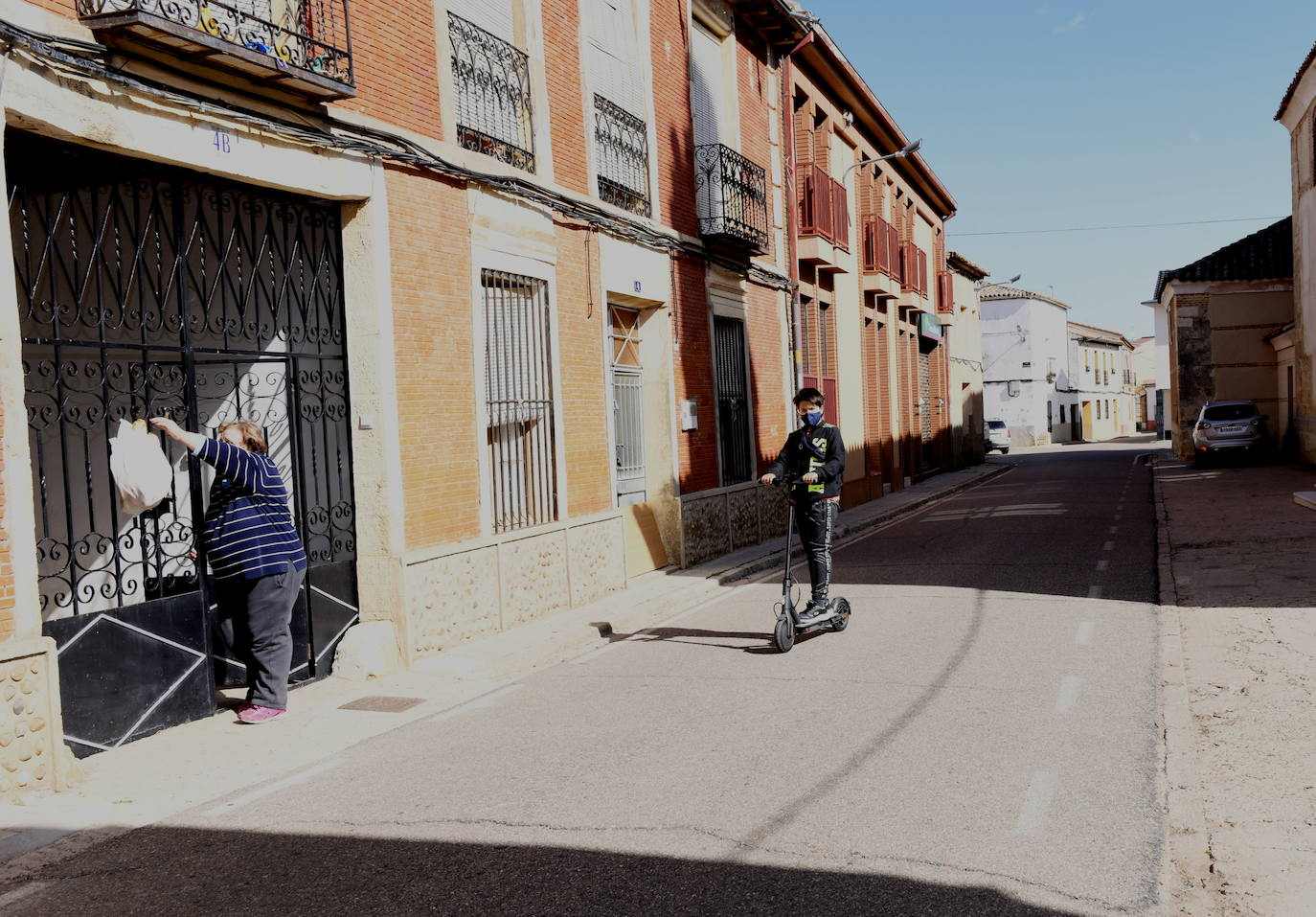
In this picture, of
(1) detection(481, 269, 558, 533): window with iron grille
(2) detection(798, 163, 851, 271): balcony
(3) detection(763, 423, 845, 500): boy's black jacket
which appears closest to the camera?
(3) detection(763, 423, 845, 500): boy's black jacket

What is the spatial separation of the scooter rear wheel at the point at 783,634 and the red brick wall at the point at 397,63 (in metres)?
4.65

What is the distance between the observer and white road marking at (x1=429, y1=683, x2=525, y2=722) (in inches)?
280

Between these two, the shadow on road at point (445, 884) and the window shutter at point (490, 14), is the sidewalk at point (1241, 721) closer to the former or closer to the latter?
the shadow on road at point (445, 884)

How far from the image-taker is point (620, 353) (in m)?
13.4

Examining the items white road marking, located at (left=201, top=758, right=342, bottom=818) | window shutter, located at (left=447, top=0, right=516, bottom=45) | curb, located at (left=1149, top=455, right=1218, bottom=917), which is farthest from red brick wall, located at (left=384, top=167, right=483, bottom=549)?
curb, located at (left=1149, top=455, right=1218, bottom=917)

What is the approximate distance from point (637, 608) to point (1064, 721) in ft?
16.5

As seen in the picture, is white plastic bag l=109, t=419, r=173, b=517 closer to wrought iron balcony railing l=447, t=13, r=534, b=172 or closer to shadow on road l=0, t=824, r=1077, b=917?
shadow on road l=0, t=824, r=1077, b=917

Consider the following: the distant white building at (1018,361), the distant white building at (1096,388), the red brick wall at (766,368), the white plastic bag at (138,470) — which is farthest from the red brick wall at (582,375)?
the distant white building at (1096,388)

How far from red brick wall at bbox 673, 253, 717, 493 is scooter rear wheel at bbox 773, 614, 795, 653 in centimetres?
564

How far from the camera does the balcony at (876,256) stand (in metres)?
25.3

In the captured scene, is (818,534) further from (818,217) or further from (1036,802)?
(818,217)

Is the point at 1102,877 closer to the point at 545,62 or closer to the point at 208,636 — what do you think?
the point at 208,636

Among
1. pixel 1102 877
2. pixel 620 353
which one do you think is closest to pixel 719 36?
pixel 620 353

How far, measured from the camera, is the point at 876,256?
25562 millimetres
